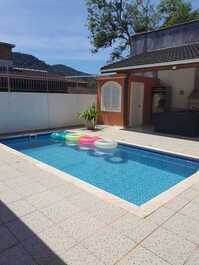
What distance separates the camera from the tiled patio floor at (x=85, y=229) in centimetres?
229

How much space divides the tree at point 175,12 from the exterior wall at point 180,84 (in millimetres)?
11984

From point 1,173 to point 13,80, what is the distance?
8.52 m

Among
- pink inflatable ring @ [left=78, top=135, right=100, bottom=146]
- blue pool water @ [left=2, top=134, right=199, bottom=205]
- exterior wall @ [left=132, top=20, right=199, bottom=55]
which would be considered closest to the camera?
blue pool water @ [left=2, top=134, right=199, bottom=205]

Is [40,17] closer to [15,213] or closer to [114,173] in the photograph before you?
[114,173]

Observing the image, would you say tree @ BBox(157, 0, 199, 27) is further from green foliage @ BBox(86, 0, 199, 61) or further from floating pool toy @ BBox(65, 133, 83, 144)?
floating pool toy @ BBox(65, 133, 83, 144)

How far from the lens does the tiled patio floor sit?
2289mm

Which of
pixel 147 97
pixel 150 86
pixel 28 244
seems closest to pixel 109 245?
pixel 28 244

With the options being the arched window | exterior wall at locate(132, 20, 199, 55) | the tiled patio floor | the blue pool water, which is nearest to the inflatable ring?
the blue pool water

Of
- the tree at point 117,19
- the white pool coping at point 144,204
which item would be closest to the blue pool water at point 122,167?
the white pool coping at point 144,204

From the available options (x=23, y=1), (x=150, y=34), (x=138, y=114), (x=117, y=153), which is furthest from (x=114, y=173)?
(x=150, y=34)

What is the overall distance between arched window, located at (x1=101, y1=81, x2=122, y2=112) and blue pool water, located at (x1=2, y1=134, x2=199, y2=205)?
392cm

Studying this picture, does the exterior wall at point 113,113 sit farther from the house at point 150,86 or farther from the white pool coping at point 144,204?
the white pool coping at point 144,204

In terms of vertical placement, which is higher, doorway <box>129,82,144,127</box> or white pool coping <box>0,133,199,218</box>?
doorway <box>129,82,144,127</box>

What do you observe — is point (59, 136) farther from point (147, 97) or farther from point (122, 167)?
point (147, 97)
